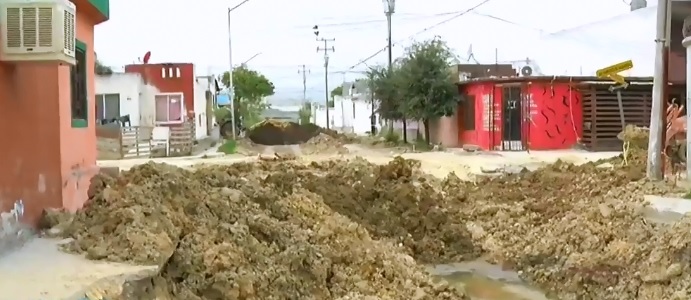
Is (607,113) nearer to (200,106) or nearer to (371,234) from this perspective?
(371,234)

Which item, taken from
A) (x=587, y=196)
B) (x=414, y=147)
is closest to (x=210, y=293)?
(x=587, y=196)

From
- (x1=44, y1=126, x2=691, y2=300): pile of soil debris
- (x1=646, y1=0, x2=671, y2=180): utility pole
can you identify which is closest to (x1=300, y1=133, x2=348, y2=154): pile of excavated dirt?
(x1=44, y1=126, x2=691, y2=300): pile of soil debris

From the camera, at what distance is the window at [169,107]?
39000 mm

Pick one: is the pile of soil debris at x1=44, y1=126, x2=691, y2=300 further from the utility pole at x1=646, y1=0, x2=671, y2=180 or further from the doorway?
the doorway

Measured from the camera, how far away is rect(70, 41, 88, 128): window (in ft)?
32.3

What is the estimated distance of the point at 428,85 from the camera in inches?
1249

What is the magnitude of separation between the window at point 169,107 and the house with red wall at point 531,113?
15310 mm

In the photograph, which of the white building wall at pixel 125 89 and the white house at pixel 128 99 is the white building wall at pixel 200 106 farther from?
the white building wall at pixel 125 89

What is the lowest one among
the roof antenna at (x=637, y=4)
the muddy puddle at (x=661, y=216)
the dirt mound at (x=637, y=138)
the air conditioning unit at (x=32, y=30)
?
the muddy puddle at (x=661, y=216)

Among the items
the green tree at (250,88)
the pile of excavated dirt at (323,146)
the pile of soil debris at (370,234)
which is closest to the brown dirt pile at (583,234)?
the pile of soil debris at (370,234)

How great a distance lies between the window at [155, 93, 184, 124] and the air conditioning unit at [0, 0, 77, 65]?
103 ft

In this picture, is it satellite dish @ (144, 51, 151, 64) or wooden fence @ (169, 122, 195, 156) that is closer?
wooden fence @ (169, 122, 195, 156)

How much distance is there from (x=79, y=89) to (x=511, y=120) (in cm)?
2066

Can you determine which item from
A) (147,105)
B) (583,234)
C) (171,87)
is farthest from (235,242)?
(171,87)
